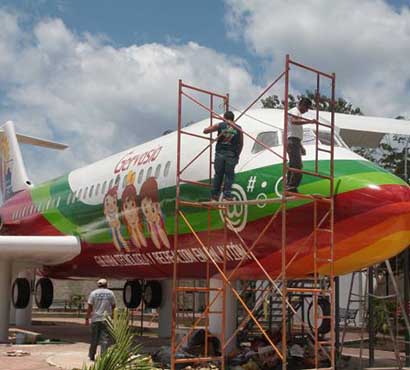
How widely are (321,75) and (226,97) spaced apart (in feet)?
8.59

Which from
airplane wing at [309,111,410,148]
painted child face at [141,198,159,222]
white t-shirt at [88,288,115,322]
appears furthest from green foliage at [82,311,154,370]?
airplane wing at [309,111,410,148]

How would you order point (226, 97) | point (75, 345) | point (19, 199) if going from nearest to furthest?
point (226, 97)
point (75, 345)
point (19, 199)

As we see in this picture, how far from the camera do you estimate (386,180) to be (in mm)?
10805

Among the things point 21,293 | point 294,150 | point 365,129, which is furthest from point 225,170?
point 21,293

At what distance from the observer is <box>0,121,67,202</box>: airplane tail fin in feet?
86.6

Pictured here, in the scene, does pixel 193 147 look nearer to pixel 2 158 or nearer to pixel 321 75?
pixel 321 75

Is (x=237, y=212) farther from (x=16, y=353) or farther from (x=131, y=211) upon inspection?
(x=16, y=353)

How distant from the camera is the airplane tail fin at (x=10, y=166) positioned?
1039 inches

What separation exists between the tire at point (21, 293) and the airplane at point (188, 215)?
3 centimetres

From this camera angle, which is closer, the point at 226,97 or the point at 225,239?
the point at 225,239

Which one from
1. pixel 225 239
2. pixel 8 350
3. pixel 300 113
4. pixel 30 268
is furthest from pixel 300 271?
pixel 30 268

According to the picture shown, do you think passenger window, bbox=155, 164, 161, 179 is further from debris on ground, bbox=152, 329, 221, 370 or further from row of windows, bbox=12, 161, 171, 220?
debris on ground, bbox=152, 329, 221, 370

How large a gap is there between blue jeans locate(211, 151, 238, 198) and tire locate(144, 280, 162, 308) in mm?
10815

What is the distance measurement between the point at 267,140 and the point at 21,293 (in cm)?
1412
